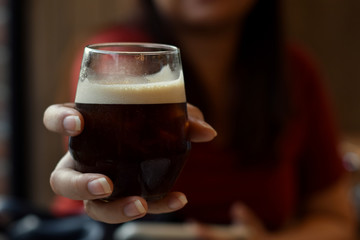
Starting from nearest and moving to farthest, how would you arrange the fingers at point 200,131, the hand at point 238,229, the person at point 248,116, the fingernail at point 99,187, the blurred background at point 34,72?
1. the fingernail at point 99,187
2. the fingers at point 200,131
3. the hand at point 238,229
4. the person at point 248,116
5. the blurred background at point 34,72

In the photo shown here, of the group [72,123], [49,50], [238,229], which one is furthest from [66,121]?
[49,50]

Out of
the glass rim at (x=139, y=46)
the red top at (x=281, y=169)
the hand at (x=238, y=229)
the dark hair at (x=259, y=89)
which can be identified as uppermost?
the glass rim at (x=139, y=46)

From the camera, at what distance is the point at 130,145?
61 centimetres

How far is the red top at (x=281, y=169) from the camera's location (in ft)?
5.32

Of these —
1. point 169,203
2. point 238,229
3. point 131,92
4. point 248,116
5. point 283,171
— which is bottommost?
point 238,229

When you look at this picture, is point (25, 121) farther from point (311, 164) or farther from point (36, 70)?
point (311, 164)

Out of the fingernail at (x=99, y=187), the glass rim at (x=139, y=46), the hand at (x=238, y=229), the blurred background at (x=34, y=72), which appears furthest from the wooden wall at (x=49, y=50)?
the fingernail at (x=99, y=187)

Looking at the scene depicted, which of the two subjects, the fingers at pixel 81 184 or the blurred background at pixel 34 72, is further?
the blurred background at pixel 34 72

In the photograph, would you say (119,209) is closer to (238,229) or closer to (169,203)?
(169,203)

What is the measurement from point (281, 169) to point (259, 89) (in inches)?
11.4

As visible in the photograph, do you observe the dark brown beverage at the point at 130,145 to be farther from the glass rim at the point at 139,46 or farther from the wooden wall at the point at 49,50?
the wooden wall at the point at 49,50

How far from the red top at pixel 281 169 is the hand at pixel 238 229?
2.8 inches

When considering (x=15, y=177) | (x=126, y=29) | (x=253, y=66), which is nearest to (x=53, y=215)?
(x=126, y=29)

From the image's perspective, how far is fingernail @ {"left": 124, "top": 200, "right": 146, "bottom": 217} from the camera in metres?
0.56
